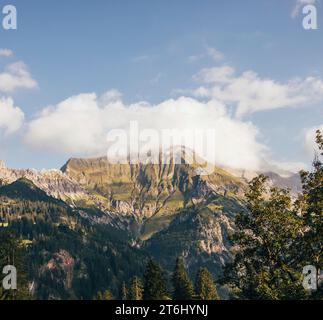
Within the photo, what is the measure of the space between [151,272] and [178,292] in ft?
73.5

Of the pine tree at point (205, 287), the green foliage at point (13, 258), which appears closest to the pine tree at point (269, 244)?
the green foliage at point (13, 258)

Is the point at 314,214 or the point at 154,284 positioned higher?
the point at 314,214

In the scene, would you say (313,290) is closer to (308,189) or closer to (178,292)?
(308,189)

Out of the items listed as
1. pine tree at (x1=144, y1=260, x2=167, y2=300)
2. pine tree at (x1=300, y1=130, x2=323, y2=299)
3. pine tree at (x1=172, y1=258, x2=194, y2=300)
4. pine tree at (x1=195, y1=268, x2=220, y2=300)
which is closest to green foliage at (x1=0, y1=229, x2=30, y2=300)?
pine tree at (x1=144, y1=260, x2=167, y2=300)

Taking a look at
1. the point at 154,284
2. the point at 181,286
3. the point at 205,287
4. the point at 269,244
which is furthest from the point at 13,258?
the point at 269,244

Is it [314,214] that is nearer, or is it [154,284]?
[314,214]

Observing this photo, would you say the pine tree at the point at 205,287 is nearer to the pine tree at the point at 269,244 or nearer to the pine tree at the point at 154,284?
the pine tree at the point at 154,284

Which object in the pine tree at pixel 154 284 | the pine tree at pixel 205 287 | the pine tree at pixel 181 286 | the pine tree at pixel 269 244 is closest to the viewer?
the pine tree at pixel 269 244

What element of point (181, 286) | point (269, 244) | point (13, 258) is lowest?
point (181, 286)

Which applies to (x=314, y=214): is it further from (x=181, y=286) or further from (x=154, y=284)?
(x=181, y=286)
